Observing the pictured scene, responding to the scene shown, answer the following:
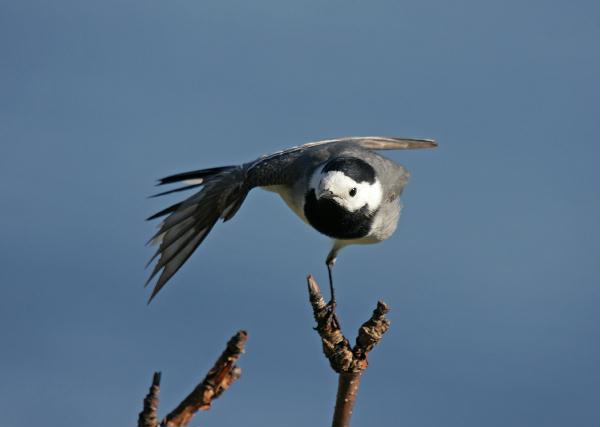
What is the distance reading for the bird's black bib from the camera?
704 cm

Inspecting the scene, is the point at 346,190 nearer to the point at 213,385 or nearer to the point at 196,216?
the point at 196,216

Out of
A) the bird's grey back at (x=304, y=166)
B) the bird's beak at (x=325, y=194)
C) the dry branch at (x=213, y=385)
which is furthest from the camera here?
the bird's grey back at (x=304, y=166)

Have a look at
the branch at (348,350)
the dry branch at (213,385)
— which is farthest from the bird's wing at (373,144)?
the dry branch at (213,385)

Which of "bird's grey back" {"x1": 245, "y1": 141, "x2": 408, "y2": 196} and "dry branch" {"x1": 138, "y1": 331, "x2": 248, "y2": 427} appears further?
"bird's grey back" {"x1": 245, "y1": 141, "x2": 408, "y2": 196}

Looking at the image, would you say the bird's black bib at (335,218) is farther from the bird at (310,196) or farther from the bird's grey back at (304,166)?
the bird's grey back at (304,166)

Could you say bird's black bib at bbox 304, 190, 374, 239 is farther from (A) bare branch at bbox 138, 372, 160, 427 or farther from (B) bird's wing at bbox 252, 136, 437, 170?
(A) bare branch at bbox 138, 372, 160, 427

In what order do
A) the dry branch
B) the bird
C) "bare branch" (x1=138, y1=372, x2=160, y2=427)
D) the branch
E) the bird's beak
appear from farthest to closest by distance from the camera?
the bird
the bird's beak
the branch
the dry branch
"bare branch" (x1=138, y1=372, x2=160, y2=427)

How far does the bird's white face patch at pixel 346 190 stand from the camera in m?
6.83

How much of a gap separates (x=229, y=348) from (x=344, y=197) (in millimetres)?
3336

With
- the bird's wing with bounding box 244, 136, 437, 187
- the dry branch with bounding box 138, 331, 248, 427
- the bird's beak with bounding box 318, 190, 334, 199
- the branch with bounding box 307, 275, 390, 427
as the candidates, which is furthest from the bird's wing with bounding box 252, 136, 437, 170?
the dry branch with bounding box 138, 331, 248, 427

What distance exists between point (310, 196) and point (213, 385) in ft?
11.6

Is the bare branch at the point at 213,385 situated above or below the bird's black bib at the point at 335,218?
below

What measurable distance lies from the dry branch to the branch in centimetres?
187

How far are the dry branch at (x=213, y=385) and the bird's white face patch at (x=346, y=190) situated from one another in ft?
10.4
